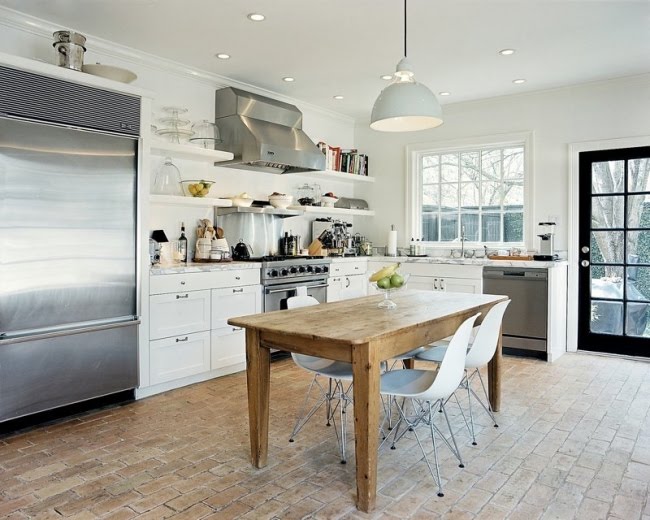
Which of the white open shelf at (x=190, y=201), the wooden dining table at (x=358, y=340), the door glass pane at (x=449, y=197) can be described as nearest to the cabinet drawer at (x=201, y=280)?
the white open shelf at (x=190, y=201)

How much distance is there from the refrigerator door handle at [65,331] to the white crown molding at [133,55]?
2.12 m

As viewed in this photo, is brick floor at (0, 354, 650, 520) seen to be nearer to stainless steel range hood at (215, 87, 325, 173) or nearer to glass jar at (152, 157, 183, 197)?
glass jar at (152, 157, 183, 197)

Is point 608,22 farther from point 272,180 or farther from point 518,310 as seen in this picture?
point 272,180

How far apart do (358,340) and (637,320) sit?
A: 4178mm

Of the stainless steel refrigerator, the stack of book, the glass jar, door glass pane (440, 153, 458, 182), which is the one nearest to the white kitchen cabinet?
the stainless steel refrigerator

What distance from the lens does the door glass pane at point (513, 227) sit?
571cm

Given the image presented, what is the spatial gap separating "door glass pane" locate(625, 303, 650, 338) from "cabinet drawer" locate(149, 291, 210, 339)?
4.07 metres

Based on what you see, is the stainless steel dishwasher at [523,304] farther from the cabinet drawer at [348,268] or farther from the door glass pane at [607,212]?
the cabinet drawer at [348,268]

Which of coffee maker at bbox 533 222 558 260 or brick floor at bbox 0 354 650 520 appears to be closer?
brick floor at bbox 0 354 650 520

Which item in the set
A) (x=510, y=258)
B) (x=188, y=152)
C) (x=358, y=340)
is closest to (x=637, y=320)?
(x=510, y=258)

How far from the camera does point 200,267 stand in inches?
162

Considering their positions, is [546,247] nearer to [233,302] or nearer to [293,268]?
[293,268]

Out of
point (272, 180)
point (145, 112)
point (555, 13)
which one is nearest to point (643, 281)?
point (555, 13)

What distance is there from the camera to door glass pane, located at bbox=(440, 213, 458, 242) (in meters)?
6.23
